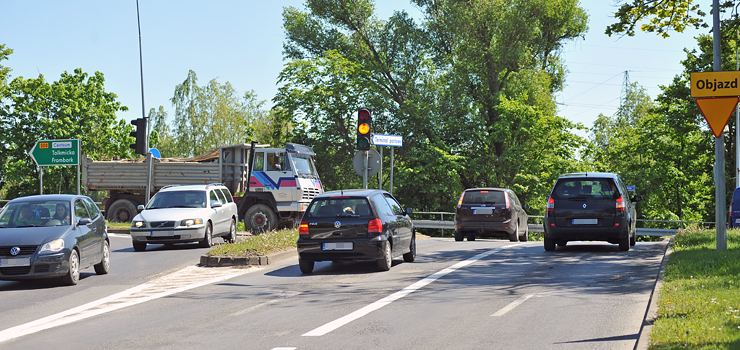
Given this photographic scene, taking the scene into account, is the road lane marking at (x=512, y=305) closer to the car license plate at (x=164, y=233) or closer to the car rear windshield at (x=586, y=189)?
the car rear windshield at (x=586, y=189)

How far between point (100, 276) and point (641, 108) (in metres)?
70.2

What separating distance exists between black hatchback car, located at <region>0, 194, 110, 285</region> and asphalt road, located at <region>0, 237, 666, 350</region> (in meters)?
0.34

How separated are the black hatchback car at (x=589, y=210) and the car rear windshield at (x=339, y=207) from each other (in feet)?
15.4

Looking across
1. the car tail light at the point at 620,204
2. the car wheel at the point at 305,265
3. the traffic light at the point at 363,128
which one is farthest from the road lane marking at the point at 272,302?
the car tail light at the point at 620,204

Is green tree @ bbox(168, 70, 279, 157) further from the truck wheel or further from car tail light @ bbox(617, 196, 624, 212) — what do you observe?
car tail light @ bbox(617, 196, 624, 212)

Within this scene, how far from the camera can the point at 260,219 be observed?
24266 mm

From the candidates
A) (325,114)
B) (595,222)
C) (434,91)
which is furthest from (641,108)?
(595,222)

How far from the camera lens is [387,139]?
64.4 feet

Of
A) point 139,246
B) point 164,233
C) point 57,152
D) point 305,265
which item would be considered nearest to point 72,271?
point 305,265

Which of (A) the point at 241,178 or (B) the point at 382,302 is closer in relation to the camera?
(B) the point at 382,302

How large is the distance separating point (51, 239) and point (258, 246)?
4665mm

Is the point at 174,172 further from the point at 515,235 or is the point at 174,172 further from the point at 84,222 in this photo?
the point at 84,222

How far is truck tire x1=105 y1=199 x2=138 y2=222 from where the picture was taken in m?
28.2

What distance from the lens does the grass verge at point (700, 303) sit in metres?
6.13
